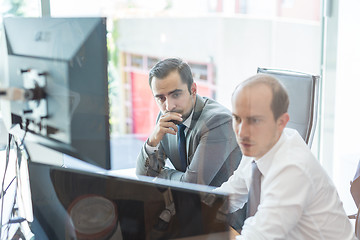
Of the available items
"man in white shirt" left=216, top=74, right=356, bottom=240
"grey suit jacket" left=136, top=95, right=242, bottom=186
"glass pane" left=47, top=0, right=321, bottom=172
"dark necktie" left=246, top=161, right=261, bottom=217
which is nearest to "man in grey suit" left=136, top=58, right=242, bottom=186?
"grey suit jacket" left=136, top=95, right=242, bottom=186

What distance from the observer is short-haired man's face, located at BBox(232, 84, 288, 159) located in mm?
1017

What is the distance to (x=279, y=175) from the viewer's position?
41.8 inches

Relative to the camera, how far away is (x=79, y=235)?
1.09 metres

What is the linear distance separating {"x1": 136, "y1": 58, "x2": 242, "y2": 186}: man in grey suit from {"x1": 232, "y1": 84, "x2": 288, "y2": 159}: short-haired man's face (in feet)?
0.88

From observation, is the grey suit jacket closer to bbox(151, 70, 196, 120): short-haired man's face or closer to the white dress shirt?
bbox(151, 70, 196, 120): short-haired man's face

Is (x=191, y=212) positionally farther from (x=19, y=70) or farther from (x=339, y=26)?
(x=339, y=26)

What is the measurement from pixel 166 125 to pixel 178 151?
0.31 ft

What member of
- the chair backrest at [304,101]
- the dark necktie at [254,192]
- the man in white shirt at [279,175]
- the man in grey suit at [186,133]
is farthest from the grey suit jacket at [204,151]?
the chair backrest at [304,101]

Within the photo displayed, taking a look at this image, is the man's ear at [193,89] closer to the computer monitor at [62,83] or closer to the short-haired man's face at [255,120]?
the short-haired man's face at [255,120]

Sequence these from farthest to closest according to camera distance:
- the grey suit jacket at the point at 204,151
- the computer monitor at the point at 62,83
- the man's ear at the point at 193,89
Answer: the man's ear at the point at 193,89
the grey suit jacket at the point at 204,151
the computer monitor at the point at 62,83

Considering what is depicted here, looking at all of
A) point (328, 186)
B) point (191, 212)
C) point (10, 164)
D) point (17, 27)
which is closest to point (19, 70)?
point (17, 27)

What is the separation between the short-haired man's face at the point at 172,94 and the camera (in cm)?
141

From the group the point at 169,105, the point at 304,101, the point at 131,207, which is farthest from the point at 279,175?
the point at 304,101

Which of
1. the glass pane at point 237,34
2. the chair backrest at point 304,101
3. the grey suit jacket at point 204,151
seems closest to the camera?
the grey suit jacket at point 204,151
